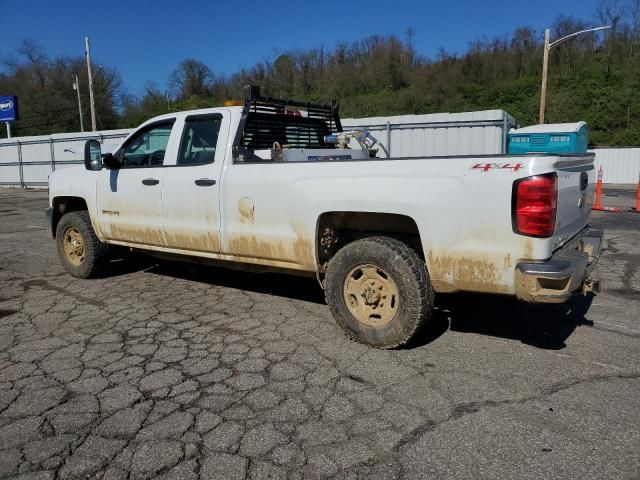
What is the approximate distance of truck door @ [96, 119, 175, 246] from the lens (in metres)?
5.45

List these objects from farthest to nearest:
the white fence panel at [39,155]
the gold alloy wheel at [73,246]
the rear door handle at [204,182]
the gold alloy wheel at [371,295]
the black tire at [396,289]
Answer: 1. the white fence panel at [39,155]
2. the gold alloy wheel at [73,246]
3. the rear door handle at [204,182]
4. the gold alloy wheel at [371,295]
5. the black tire at [396,289]

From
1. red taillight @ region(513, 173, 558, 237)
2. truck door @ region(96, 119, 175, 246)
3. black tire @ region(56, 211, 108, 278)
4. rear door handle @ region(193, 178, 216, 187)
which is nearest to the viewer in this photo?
red taillight @ region(513, 173, 558, 237)

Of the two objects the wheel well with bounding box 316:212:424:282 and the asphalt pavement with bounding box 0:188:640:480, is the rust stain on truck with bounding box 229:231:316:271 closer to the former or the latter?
the wheel well with bounding box 316:212:424:282

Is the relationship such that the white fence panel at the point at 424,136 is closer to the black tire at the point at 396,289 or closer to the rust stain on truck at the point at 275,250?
the rust stain on truck at the point at 275,250

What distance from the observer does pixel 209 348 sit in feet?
13.7

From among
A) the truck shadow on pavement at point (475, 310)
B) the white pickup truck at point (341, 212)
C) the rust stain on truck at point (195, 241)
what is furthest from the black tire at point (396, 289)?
the rust stain on truck at point (195, 241)

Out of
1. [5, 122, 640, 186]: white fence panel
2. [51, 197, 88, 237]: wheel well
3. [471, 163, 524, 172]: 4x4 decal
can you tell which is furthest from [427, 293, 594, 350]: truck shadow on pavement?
[5, 122, 640, 186]: white fence panel

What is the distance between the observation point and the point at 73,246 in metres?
6.54

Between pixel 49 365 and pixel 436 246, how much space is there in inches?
115

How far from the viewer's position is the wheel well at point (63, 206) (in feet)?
21.4

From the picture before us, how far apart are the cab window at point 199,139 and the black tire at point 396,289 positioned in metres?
1.77

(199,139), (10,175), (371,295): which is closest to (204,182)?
(199,139)

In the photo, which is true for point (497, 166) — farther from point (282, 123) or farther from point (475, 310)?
point (282, 123)

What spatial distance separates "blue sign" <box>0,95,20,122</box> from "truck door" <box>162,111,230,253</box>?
3661 centimetres
